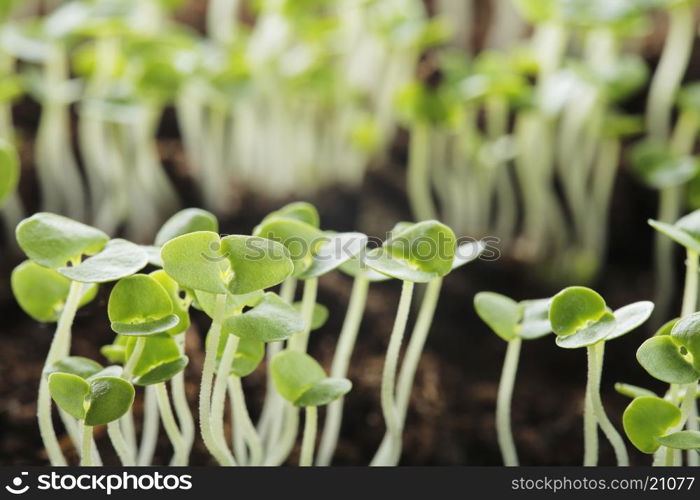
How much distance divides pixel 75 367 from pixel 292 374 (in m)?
0.19

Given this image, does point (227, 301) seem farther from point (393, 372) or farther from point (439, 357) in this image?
point (439, 357)

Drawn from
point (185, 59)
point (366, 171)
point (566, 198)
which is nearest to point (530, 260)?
point (566, 198)

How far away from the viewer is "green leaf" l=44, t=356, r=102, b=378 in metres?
0.73

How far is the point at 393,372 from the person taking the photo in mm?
806

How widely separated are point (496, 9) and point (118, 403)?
5.64 ft

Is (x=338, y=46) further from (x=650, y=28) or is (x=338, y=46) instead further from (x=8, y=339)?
(x=8, y=339)

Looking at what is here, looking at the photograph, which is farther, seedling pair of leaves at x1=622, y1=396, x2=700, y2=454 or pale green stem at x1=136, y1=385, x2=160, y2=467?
pale green stem at x1=136, y1=385, x2=160, y2=467

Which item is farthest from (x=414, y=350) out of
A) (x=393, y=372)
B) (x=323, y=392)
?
(x=323, y=392)

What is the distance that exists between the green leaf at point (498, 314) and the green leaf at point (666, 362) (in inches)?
5.3

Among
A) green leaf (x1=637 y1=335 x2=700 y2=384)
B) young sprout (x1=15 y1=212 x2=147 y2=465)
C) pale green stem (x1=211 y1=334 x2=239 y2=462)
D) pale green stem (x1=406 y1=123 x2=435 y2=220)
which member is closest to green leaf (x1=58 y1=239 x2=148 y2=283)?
young sprout (x1=15 y1=212 x2=147 y2=465)

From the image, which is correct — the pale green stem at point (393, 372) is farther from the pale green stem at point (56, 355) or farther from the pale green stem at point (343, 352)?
the pale green stem at point (56, 355)

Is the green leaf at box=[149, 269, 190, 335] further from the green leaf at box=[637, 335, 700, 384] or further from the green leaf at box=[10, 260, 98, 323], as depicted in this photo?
the green leaf at box=[637, 335, 700, 384]

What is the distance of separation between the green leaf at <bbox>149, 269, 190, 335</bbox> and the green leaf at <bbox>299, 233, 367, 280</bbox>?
11 cm

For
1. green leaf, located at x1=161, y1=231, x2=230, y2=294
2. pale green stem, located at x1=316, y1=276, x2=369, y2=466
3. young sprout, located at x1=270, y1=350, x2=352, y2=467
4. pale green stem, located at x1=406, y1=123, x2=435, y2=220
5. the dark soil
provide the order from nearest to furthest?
green leaf, located at x1=161, y1=231, x2=230, y2=294
young sprout, located at x1=270, y1=350, x2=352, y2=467
pale green stem, located at x1=316, y1=276, x2=369, y2=466
the dark soil
pale green stem, located at x1=406, y1=123, x2=435, y2=220
